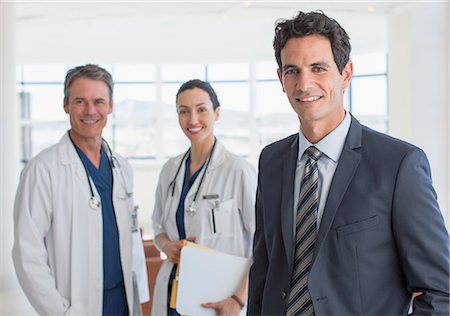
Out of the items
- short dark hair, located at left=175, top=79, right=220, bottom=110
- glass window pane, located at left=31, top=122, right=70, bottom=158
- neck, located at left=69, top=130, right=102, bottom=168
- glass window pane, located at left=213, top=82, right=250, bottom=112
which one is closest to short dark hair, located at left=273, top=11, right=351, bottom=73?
short dark hair, located at left=175, top=79, right=220, bottom=110

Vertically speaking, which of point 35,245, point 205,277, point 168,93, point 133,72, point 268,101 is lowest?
point 205,277

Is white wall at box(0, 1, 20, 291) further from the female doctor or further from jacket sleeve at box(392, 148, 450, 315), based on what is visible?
jacket sleeve at box(392, 148, 450, 315)

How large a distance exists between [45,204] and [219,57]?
10554 millimetres

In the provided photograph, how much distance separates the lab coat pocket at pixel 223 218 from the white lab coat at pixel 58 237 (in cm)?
53

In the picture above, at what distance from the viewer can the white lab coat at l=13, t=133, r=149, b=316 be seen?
7.75ft

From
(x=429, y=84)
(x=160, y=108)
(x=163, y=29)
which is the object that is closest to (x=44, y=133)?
(x=160, y=108)

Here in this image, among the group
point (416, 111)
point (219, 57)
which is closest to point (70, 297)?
point (416, 111)

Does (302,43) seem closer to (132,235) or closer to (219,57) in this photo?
A: (132,235)

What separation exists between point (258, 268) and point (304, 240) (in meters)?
0.30

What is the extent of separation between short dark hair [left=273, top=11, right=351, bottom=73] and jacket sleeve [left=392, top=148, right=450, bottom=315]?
359 millimetres

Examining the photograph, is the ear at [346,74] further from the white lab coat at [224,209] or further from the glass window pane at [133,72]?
the glass window pane at [133,72]

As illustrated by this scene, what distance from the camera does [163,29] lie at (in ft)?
38.8

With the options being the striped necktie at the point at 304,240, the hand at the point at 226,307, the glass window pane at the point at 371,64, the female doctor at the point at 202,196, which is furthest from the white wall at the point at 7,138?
the glass window pane at the point at 371,64

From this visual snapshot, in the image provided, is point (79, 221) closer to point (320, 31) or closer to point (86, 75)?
point (86, 75)
